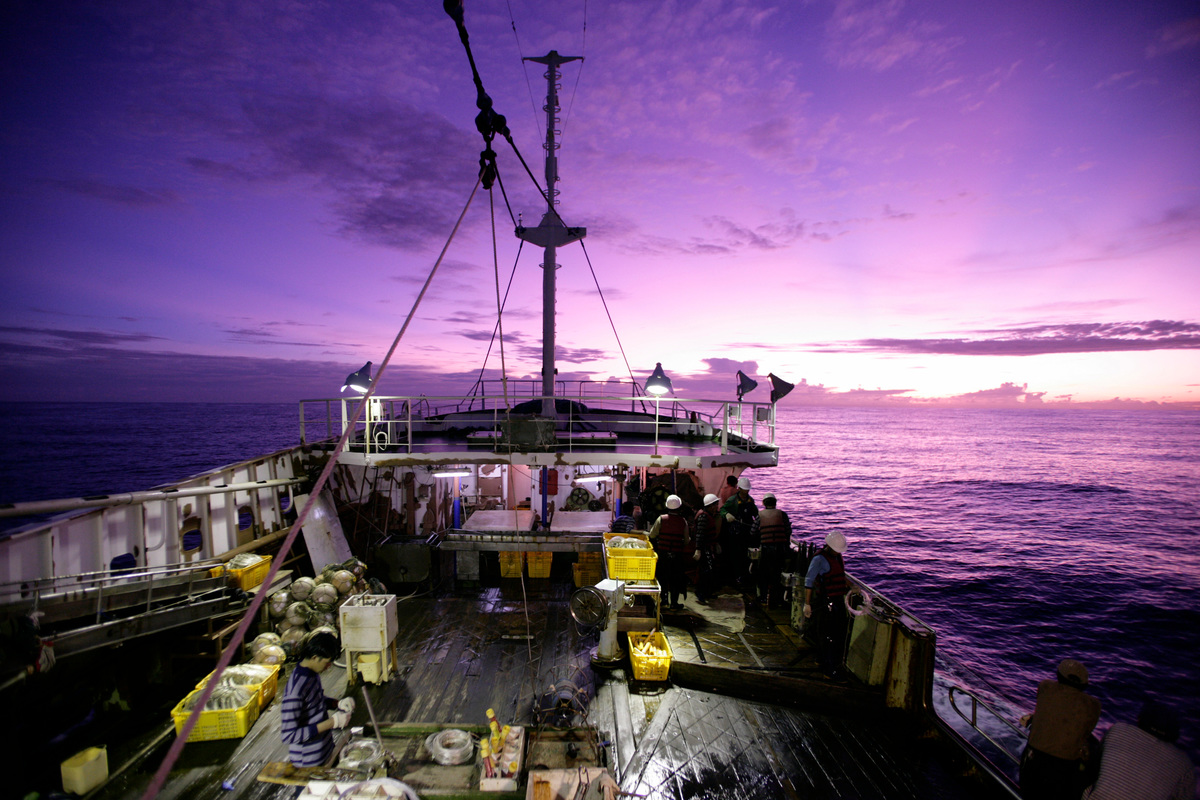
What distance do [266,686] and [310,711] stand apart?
10.6 ft

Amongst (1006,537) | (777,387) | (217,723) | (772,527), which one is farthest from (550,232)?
(1006,537)

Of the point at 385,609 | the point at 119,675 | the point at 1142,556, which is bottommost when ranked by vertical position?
the point at 1142,556

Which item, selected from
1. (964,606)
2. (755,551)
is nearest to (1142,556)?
(964,606)

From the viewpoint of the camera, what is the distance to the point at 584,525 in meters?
12.4

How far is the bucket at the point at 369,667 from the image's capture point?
7.58 metres

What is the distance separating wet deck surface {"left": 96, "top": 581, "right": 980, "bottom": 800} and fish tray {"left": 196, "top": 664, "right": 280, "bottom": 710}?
155 millimetres

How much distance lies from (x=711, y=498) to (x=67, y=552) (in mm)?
9958

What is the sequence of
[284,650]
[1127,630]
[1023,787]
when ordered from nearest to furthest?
1. [1023,787]
2. [284,650]
3. [1127,630]

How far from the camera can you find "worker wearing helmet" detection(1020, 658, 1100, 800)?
4.89 m

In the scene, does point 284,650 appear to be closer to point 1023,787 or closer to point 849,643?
point 849,643

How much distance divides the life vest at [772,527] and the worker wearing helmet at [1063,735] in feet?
14.6

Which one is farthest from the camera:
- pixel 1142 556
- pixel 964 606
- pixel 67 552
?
pixel 1142 556

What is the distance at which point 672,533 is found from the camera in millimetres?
9047

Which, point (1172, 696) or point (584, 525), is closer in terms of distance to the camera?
point (584, 525)
